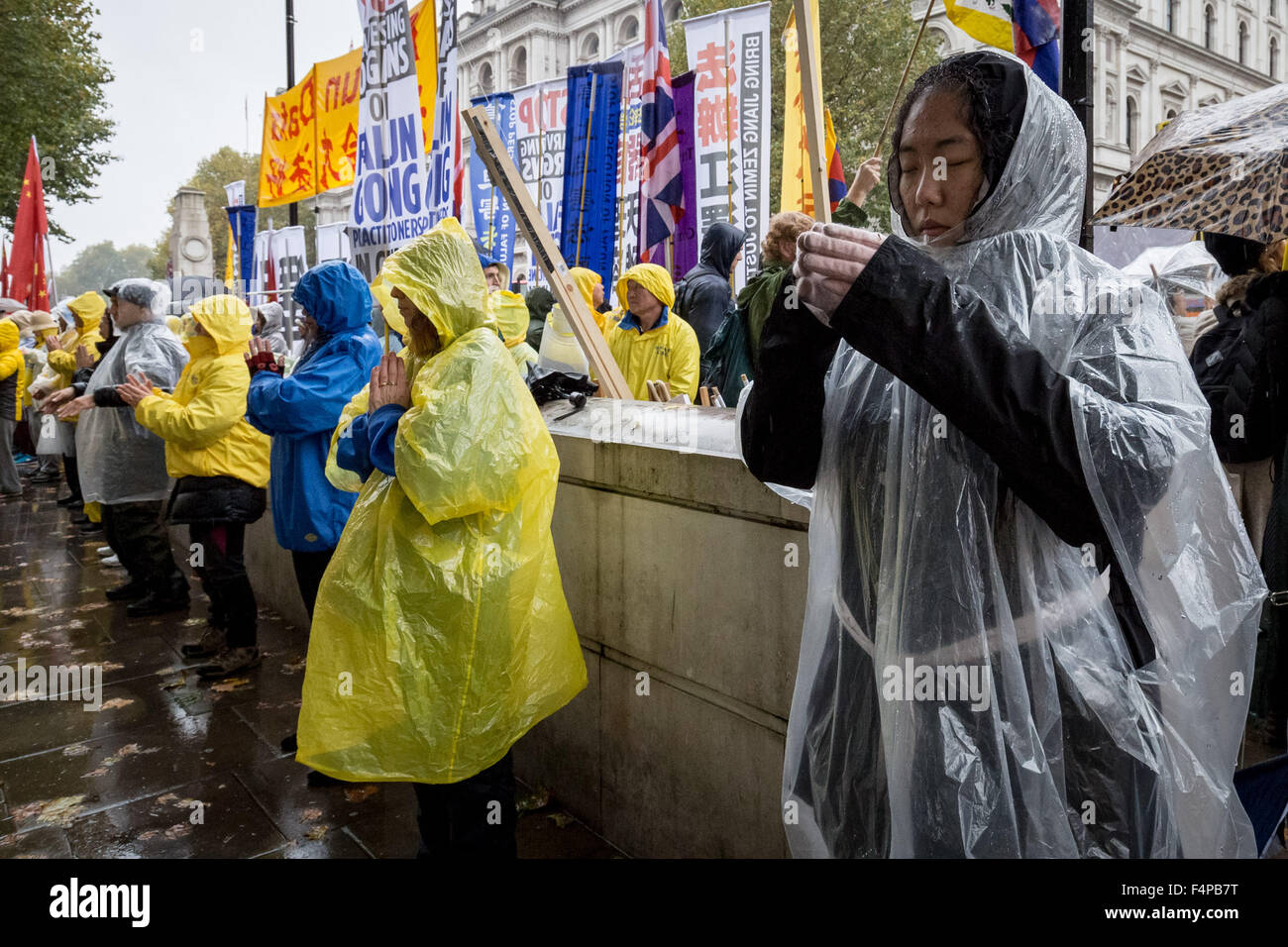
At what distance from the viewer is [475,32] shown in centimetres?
4553

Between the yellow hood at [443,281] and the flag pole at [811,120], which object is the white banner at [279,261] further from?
the flag pole at [811,120]

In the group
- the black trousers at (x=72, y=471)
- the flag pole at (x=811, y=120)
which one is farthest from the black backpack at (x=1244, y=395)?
the black trousers at (x=72, y=471)

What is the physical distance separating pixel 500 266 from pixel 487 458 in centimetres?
627

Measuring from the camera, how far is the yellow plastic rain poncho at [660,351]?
5234mm

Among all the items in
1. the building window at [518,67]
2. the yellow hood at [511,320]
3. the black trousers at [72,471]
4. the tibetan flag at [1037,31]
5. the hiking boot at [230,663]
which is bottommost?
the hiking boot at [230,663]

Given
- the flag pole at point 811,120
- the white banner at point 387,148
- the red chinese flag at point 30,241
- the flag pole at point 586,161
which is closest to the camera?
the flag pole at point 811,120

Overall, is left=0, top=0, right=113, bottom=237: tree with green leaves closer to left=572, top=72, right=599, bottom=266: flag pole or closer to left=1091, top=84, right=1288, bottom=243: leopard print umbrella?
left=572, top=72, right=599, bottom=266: flag pole

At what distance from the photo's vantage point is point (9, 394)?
9.98 metres

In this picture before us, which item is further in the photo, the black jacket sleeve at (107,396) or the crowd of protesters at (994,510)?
the black jacket sleeve at (107,396)

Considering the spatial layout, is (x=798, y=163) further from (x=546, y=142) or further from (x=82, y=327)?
(x=82, y=327)

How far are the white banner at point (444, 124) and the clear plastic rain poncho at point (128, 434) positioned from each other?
7.00 feet

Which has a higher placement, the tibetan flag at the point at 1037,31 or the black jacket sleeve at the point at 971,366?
the tibetan flag at the point at 1037,31

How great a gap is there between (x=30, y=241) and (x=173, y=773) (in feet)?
35.3

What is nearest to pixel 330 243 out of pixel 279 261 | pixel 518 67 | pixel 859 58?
pixel 279 261
